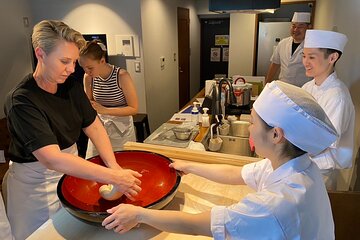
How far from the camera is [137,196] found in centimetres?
105

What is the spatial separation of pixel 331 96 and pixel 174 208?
1.04 metres

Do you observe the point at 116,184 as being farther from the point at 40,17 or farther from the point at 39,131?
the point at 40,17

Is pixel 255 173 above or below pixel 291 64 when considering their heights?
below

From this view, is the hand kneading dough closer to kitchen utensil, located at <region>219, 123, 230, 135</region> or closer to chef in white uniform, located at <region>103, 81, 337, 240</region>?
chef in white uniform, located at <region>103, 81, 337, 240</region>

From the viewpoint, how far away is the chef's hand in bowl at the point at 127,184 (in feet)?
3.21

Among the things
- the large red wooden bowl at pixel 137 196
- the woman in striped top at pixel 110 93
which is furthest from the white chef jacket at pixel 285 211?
the woman in striped top at pixel 110 93

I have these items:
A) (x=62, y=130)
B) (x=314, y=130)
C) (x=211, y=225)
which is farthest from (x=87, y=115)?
(x=314, y=130)

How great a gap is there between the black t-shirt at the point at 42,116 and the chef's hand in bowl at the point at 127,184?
0.30m

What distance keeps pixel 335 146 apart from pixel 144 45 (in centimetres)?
257

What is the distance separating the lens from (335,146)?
4.95ft

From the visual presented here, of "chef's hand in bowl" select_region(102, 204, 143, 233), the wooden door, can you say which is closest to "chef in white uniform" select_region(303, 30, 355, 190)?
"chef's hand in bowl" select_region(102, 204, 143, 233)

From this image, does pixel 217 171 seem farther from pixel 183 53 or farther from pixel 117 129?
pixel 183 53

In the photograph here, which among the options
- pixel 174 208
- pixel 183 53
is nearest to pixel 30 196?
pixel 174 208

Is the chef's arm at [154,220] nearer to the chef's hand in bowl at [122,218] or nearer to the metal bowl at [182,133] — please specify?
the chef's hand in bowl at [122,218]
